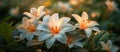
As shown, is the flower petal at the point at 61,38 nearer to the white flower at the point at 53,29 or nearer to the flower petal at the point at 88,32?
the white flower at the point at 53,29

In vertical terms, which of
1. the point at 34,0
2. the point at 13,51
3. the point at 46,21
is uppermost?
the point at 34,0

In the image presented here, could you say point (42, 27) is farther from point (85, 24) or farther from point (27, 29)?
point (85, 24)

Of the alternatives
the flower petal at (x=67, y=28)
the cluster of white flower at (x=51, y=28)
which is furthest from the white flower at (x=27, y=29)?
the flower petal at (x=67, y=28)

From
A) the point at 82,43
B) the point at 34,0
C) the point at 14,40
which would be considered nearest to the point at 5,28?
the point at 14,40

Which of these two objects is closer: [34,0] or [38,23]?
[38,23]

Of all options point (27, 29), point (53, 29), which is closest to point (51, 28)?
point (53, 29)

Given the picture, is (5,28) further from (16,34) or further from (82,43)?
(82,43)

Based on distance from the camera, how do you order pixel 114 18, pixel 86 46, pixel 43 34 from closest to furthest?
pixel 43 34, pixel 86 46, pixel 114 18

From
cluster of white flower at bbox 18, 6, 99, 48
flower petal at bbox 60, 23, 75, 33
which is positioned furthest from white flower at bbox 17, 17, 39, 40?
flower petal at bbox 60, 23, 75, 33

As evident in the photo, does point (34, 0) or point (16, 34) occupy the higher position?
point (34, 0)
